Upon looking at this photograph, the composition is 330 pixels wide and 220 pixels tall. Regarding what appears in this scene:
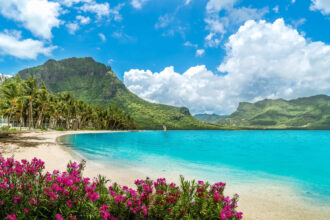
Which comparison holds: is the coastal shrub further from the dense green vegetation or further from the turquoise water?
the dense green vegetation

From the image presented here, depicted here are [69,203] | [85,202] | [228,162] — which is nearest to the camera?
[69,203]

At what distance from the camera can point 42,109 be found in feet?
238

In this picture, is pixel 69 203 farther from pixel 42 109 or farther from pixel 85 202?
pixel 42 109

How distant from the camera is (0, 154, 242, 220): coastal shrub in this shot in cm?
461

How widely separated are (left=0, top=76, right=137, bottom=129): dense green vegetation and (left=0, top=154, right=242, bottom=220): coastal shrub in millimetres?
62953

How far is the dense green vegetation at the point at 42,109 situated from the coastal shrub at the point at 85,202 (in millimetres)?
62953

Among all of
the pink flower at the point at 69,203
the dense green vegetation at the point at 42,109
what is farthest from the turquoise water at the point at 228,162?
the dense green vegetation at the point at 42,109

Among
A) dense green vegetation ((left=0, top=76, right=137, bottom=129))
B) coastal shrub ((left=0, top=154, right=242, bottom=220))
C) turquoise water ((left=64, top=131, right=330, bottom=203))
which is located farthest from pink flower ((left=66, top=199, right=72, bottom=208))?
dense green vegetation ((left=0, top=76, right=137, bottom=129))

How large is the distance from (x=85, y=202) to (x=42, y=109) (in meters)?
83.2

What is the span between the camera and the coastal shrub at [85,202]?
4.61 meters

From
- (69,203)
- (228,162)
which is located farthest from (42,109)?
(69,203)

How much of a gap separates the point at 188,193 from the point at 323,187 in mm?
17426

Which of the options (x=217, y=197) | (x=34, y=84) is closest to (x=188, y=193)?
(x=217, y=197)

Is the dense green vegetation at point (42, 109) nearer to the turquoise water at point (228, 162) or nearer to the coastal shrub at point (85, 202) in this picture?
the turquoise water at point (228, 162)
